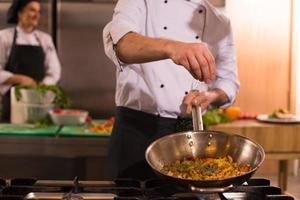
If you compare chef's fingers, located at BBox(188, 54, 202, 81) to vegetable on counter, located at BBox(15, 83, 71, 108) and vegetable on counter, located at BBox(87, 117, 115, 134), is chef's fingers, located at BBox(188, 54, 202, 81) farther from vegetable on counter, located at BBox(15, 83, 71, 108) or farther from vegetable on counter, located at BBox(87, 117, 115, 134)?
vegetable on counter, located at BBox(15, 83, 71, 108)

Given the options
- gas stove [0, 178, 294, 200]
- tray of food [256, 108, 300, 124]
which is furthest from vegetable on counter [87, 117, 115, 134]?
gas stove [0, 178, 294, 200]

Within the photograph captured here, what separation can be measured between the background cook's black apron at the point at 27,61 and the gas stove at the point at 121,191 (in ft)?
7.69

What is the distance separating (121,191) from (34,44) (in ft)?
8.27

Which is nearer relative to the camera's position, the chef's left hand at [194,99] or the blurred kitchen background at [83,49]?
the chef's left hand at [194,99]

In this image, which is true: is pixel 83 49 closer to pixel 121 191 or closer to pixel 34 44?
pixel 34 44

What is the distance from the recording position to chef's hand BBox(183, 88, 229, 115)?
4.61ft

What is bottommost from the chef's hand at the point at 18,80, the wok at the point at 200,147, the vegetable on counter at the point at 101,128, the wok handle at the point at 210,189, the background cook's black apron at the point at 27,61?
the vegetable on counter at the point at 101,128

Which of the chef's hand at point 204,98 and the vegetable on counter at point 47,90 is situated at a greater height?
the chef's hand at point 204,98

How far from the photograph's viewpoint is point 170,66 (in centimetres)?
176

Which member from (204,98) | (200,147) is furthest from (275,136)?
(200,147)

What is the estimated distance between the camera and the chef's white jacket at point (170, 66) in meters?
1.74

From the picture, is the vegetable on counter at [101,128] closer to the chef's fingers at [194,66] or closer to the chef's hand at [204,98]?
the chef's hand at [204,98]

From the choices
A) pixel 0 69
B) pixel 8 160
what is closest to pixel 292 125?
pixel 8 160

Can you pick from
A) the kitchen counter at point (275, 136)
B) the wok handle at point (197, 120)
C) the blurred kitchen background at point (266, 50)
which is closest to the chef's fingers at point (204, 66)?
the wok handle at point (197, 120)
